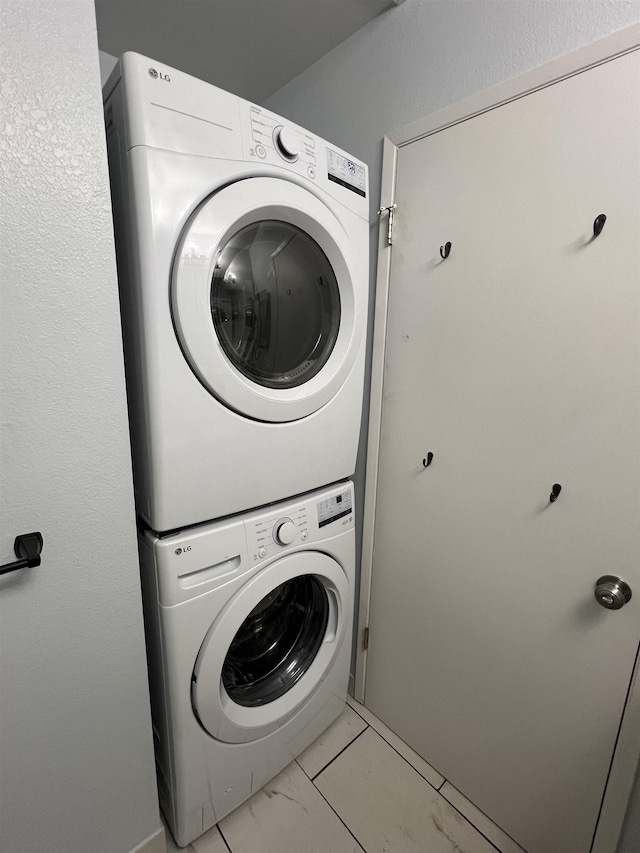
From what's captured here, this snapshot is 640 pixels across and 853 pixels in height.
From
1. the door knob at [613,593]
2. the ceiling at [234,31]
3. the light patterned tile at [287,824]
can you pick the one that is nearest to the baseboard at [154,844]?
the light patterned tile at [287,824]

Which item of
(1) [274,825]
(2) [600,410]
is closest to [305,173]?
(2) [600,410]

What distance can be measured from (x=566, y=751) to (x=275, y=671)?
0.78 metres

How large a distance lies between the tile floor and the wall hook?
1582mm

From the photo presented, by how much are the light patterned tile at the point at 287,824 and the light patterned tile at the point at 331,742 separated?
2.3 inches

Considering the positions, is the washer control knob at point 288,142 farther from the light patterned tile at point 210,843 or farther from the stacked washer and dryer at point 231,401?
the light patterned tile at point 210,843

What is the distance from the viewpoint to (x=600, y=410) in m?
0.86

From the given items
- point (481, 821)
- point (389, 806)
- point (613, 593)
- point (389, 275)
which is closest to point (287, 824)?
point (389, 806)

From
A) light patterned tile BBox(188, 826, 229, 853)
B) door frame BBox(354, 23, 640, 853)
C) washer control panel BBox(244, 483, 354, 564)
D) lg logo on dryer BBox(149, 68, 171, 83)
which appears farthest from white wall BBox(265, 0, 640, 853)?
light patterned tile BBox(188, 826, 229, 853)

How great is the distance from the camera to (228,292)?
89 cm

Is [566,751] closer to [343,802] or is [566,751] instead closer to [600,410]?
[343,802]

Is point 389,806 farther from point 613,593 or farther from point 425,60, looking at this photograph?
point 425,60

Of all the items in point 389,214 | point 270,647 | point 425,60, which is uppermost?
point 425,60

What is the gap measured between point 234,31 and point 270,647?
183cm

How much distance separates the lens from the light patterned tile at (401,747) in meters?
1.30
